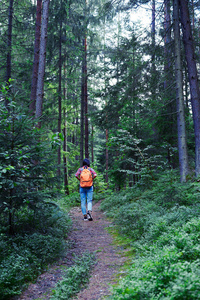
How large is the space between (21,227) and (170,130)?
8814 millimetres

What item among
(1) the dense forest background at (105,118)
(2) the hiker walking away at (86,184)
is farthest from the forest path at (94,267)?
(2) the hiker walking away at (86,184)

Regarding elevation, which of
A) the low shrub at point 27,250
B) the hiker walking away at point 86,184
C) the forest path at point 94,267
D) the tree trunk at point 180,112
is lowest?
the forest path at point 94,267

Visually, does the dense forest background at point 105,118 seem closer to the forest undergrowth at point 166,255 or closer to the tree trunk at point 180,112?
the tree trunk at point 180,112

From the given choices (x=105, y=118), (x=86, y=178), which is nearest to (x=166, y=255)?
(x=86, y=178)

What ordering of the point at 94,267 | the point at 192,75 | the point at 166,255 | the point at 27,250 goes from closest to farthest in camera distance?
the point at 166,255, the point at 94,267, the point at 27,250, the point at 192,75

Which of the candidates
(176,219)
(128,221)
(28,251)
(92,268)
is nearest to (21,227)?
(28,251)

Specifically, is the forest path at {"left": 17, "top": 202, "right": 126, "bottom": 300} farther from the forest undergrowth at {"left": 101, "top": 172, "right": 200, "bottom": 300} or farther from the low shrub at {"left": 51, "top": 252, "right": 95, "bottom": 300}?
the forest undergrowth at {"left": 101, "top": 172, "right": 200, "bottom": 300}

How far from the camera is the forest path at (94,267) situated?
361 centimetres

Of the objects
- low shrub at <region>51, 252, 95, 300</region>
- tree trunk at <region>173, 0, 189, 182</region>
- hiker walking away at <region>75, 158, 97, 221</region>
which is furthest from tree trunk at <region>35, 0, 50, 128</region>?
low shrub at <region>51, 252, 95, 300</region>

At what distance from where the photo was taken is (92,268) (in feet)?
14.6

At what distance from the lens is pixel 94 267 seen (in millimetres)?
4492

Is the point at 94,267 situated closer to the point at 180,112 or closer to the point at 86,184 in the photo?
the point at 86,184

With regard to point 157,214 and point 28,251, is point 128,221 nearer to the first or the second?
point 157,214

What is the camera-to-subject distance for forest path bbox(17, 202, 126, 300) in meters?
3.61
